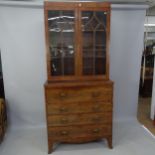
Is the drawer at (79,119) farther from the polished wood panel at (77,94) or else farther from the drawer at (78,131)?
the polished wood panel at (77,94)

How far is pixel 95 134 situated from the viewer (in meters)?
2.42

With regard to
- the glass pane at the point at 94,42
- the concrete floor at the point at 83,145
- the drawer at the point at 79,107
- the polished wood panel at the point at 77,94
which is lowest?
the concrete floor at the point at 83,145

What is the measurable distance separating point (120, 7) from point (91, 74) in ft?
4.24

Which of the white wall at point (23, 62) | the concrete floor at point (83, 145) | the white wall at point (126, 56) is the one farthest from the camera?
the white wall at point (126, 56)

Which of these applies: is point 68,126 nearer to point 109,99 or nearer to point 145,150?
point 109,99

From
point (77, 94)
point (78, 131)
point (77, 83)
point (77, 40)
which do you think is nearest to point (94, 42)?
point (77, 40)

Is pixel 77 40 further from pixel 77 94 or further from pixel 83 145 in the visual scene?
pixel 83 145

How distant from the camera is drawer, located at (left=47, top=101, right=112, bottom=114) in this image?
7.48 feet

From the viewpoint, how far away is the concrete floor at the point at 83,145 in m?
2.39

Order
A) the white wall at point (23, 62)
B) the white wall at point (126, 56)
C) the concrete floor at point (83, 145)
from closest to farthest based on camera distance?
the concrete floor at point (83, 145), the white wall at point (23, 62), the white wall at point (126, 56)

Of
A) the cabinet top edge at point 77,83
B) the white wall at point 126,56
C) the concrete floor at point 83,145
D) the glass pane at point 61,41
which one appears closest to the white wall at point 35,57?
the white wall at point 126,56

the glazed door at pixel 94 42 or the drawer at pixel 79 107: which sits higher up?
the glazed door at pixel 94 42

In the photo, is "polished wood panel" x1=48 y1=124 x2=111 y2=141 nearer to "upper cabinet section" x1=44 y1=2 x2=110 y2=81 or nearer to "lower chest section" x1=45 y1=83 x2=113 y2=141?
"lower chest section" x1=45 y1=83 x2=113 y2=141

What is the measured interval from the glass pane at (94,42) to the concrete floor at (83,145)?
1077 millimetres
